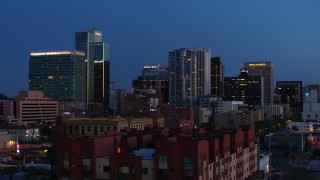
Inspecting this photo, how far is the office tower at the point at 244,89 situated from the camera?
410ft

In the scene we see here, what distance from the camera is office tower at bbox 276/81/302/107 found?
161625 millimetres

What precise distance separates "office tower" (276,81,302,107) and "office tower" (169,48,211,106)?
1568 inches

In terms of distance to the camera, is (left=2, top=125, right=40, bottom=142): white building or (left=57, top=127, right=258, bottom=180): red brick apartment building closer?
(left=57, top=127, right=258, bottom=180): red brick apartment building

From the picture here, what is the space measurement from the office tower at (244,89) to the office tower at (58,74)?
35.5m

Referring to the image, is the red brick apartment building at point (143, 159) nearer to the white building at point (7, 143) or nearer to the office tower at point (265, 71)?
the white building at point (7, 143)

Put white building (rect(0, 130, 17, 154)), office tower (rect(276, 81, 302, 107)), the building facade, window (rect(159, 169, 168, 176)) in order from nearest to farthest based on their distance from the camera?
window (rect(159, 169, 168, 176))
white building (rect(0, 130, 17, 154))
the building facade
office tower (rect(276, 81, 302, 107))

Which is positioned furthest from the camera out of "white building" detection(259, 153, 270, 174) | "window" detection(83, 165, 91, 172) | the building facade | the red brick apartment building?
the building facade

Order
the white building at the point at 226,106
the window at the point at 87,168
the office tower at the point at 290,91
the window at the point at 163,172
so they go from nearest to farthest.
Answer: the window at the point at 163,172 → the window at the point at 87,168 → the white building at the point at 226,106 → the office tower at the point at 290,91

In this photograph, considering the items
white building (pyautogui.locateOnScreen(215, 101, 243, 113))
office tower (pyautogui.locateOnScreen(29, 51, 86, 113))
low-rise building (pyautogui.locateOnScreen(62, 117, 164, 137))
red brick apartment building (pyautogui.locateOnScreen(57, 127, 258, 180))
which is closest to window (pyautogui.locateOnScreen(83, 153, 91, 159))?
red brick apartment building (pyautogui.locateOnScreen(57, 127, 258, 180))

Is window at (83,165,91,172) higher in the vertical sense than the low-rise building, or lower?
lower

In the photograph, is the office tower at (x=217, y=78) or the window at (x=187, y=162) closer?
the window at (x=187, y=162)

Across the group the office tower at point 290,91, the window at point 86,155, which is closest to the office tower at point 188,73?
the office tower at point 290,91

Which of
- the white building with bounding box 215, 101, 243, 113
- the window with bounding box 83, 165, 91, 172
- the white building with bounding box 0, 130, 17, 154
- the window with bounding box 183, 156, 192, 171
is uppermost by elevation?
the white building with bounding box 215, 101, 243, 113

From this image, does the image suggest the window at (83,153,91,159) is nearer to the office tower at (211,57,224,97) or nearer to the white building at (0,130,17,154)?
the white building at (0,130,17,154)
